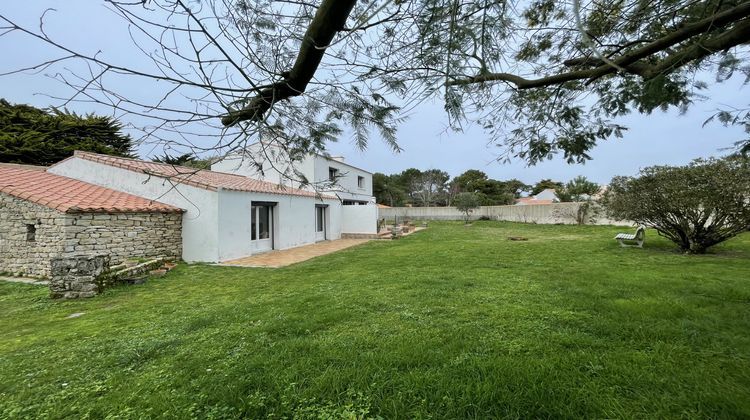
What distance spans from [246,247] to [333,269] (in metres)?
4.92

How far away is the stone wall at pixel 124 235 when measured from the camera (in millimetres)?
8945

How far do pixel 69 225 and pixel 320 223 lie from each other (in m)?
11.9

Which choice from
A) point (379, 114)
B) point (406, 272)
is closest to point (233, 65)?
point (379, 114)

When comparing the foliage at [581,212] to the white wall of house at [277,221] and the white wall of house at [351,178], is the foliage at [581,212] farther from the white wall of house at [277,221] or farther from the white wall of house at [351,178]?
the white wall of house at [277,221]

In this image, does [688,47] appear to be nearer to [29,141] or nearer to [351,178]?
[351,178]

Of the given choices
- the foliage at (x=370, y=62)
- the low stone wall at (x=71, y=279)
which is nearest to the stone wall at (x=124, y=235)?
the low stone wall at (x=71, y=279)

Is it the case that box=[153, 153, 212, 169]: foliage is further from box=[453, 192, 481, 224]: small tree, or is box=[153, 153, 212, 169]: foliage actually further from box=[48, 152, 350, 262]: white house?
box=[453, 192, 481, 224]: small tree

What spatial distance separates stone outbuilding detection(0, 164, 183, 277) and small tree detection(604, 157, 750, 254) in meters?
16.6

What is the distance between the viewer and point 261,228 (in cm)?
1433

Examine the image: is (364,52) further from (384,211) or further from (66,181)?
(384,211)

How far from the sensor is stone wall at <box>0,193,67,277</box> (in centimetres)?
888

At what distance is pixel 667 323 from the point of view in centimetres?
418

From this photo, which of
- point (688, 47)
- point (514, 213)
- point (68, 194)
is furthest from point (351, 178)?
point (688, 47)

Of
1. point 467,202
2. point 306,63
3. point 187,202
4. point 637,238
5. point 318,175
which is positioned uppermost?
point 318,175
